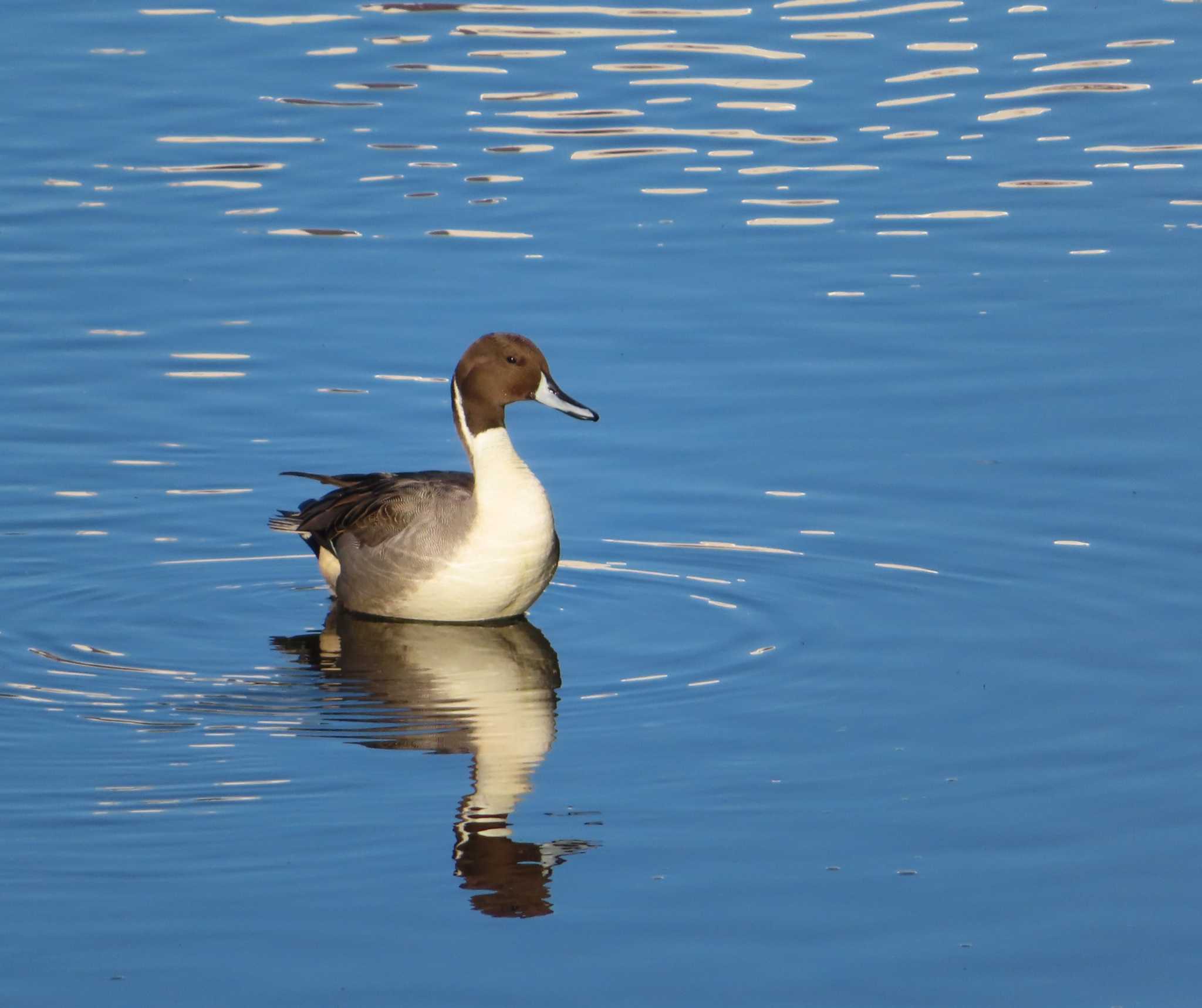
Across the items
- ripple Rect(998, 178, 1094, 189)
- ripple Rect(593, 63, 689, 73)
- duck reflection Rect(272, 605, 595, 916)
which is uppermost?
ripple Rect(593, 63, 689, 73)

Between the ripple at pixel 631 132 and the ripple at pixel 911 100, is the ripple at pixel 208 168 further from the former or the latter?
the ripple at pixel 911 100

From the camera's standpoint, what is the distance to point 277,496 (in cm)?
1228

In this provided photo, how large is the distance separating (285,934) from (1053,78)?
15.4 metres

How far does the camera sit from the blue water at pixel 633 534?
735cm

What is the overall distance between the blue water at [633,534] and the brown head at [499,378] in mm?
924

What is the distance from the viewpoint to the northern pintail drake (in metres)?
10.7

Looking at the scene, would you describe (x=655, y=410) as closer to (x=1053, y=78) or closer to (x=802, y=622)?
(x=802, y=622)

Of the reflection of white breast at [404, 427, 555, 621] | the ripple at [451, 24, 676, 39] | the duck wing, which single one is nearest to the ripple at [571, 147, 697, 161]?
the ripple at [451, 24, 676, 39]

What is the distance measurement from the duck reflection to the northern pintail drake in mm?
187

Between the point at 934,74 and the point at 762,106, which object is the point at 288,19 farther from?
the point at 934,74

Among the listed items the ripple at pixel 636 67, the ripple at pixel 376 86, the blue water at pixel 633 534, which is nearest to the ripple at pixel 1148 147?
the blue water at pixel 633 534

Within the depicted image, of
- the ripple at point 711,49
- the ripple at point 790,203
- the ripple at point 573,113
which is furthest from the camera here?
the ripple at point 711,49

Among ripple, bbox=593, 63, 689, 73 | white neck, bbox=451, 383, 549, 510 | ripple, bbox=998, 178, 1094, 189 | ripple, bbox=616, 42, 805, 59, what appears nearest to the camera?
white neck, bbox=451, 383, 549, 510

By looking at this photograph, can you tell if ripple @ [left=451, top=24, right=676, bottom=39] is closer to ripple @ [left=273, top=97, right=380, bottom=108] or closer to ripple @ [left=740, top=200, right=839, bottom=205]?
ripple @ [left=273, top=97, right=380, bottom=108]
